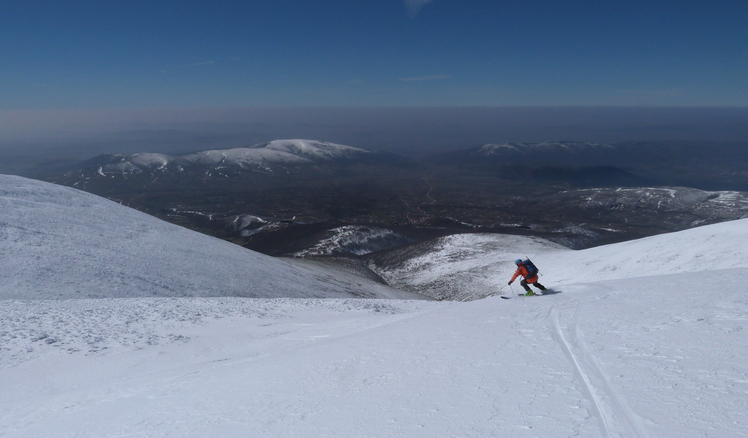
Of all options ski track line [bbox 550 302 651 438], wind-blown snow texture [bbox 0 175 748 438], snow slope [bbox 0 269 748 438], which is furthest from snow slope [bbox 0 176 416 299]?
ski track line [bbox 550 302 651 438]

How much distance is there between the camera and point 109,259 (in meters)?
24.3

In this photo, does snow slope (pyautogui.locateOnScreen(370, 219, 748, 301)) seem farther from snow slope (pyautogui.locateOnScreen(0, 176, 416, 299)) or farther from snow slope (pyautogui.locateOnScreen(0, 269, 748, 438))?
snow slope (pyautogui.locateOnScreen(0, 176, 416, 299))

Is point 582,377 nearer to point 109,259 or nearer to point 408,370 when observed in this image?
point 408,370

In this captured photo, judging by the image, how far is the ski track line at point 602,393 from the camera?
5160 mm

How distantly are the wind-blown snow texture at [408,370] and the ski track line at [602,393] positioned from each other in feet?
0.10

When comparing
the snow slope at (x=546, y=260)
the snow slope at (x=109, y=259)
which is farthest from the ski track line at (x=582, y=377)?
the snow slope at (x=109, y=259)

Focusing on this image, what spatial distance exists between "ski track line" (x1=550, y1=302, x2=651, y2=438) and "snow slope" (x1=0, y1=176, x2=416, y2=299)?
69.5 ft

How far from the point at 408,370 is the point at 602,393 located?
3.27 m

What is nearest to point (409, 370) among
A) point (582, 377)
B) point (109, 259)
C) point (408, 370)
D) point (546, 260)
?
point (408, 370)

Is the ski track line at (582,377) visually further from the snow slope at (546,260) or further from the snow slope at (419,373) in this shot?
the snow slope at (546,260)

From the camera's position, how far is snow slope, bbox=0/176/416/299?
67.8 feet

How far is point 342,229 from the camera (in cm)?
8769

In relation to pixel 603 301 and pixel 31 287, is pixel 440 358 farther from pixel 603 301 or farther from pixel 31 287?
pixel 31 287

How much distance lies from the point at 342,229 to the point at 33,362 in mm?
76986
